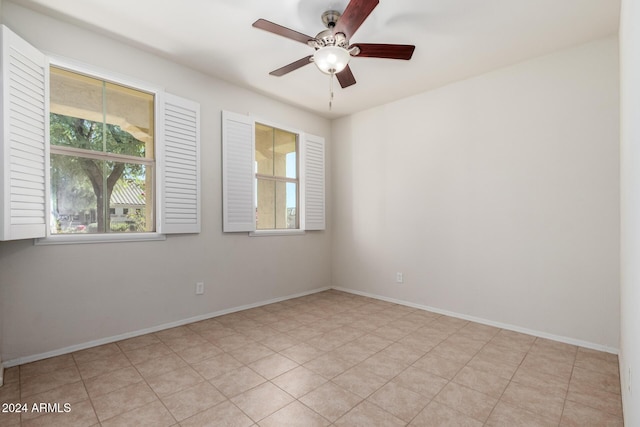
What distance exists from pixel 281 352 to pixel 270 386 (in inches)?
20.5

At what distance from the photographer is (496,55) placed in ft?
9.72

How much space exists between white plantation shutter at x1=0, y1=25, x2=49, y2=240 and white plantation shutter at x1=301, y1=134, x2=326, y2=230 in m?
2.79

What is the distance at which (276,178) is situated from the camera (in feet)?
13.9

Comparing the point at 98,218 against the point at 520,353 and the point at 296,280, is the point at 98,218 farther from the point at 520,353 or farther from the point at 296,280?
the point at 520,353

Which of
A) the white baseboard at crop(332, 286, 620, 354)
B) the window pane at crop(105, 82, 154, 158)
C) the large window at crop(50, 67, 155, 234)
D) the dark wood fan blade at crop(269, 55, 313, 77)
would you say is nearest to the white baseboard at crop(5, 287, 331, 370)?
the large window at crop(50, 67, 155, 234)

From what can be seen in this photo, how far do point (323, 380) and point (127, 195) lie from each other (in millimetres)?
2387

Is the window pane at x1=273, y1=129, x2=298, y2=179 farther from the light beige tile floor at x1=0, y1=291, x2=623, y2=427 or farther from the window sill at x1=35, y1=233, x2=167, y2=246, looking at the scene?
the light beige tile floor at x1=0, y1=291, x2=623, y2=427

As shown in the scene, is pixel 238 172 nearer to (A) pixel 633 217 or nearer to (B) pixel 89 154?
(B) pixel 89 154

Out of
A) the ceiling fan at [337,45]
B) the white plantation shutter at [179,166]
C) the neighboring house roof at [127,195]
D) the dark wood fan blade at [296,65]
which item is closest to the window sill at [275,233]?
the white plantation shutter at [179,166]

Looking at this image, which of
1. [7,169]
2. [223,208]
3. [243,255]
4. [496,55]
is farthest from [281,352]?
[496,55]

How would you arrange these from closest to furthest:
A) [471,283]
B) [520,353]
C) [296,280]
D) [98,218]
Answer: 1. [520,353]
2. [98,218]
3. [471,283]
4. [296,280]

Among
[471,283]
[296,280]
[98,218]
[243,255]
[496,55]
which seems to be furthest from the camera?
[296,280]

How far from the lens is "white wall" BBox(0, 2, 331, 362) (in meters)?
2.36

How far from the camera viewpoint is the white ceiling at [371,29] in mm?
2318
